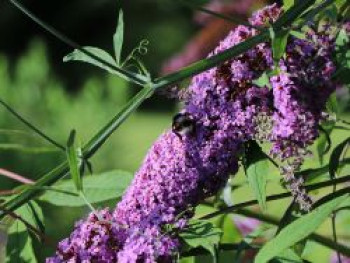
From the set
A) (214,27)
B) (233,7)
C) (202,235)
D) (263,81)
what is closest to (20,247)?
(202,235)

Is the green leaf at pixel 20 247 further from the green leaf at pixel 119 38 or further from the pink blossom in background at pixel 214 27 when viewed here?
the pink blossom in background at pixel 214 27

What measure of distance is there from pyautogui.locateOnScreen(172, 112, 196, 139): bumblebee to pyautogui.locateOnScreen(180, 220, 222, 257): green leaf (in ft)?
0.32

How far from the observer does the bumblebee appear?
91 centimetres

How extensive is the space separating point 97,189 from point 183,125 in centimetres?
23

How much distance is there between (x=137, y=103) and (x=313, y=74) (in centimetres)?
19

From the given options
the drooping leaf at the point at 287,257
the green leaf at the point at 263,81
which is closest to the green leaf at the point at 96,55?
the green leaf at the point at 263,81

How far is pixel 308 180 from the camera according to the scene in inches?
42.4

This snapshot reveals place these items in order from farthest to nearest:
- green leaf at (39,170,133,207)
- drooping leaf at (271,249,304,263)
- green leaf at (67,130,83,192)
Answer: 1. green leaf at (39,170,133,207)
2. drooping leaf at (271,249,304,263)
3. green leaf at (67,130,83,192)

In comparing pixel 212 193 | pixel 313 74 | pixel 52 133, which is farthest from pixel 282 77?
pixel 52 133

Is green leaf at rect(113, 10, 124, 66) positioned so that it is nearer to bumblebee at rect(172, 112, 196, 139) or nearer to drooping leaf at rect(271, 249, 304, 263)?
bumblebee at rect(172, 112, 196, 139)

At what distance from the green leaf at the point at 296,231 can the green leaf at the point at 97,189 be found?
0.79ft

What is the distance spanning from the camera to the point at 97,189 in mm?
1099

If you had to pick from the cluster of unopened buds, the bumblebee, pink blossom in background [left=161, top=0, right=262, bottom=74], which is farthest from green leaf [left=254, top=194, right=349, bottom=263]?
pink blossom in background [left=161, top=0, right=262, bottom=74]

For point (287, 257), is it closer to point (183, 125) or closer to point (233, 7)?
point (183, 125)
